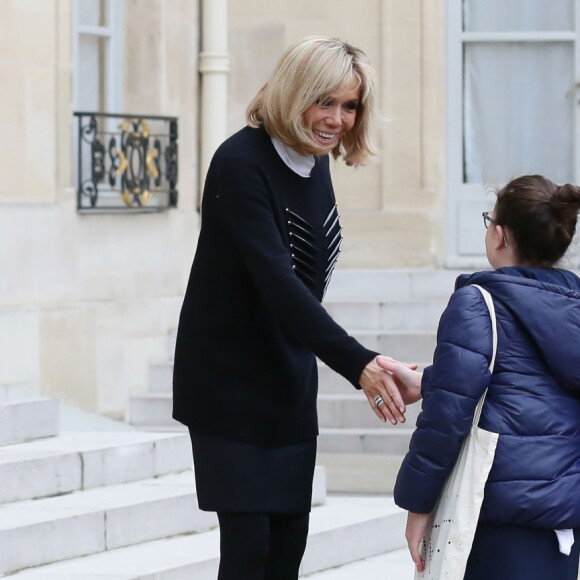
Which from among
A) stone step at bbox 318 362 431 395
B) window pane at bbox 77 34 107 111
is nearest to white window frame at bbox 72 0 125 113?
window pane at bbox 77 34 107 111

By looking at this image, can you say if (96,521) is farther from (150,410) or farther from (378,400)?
(150,410)

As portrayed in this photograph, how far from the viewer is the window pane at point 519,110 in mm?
10133

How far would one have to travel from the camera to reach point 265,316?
3416 mm

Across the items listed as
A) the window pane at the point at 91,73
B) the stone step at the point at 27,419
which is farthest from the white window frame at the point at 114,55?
the stone step at the point at 27,419

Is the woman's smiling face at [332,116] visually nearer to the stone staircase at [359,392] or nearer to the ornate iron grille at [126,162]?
the stone staircase at [359,392]

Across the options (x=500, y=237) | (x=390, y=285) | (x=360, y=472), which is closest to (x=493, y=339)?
(x=500, y=237)

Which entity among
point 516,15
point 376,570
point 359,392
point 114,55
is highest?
point 516,15

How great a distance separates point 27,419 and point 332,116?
10.7 feet

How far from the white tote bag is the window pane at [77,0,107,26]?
5897 millimetres

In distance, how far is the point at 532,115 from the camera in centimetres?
1020

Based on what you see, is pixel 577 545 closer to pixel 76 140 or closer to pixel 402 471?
pixel 402 471

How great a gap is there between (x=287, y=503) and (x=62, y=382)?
179 inches

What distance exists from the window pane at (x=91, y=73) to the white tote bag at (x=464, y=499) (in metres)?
5.85

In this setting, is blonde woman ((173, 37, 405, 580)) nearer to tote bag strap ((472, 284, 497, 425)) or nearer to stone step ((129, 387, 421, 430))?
tote bag strap ((472, 284, 497, 425))
